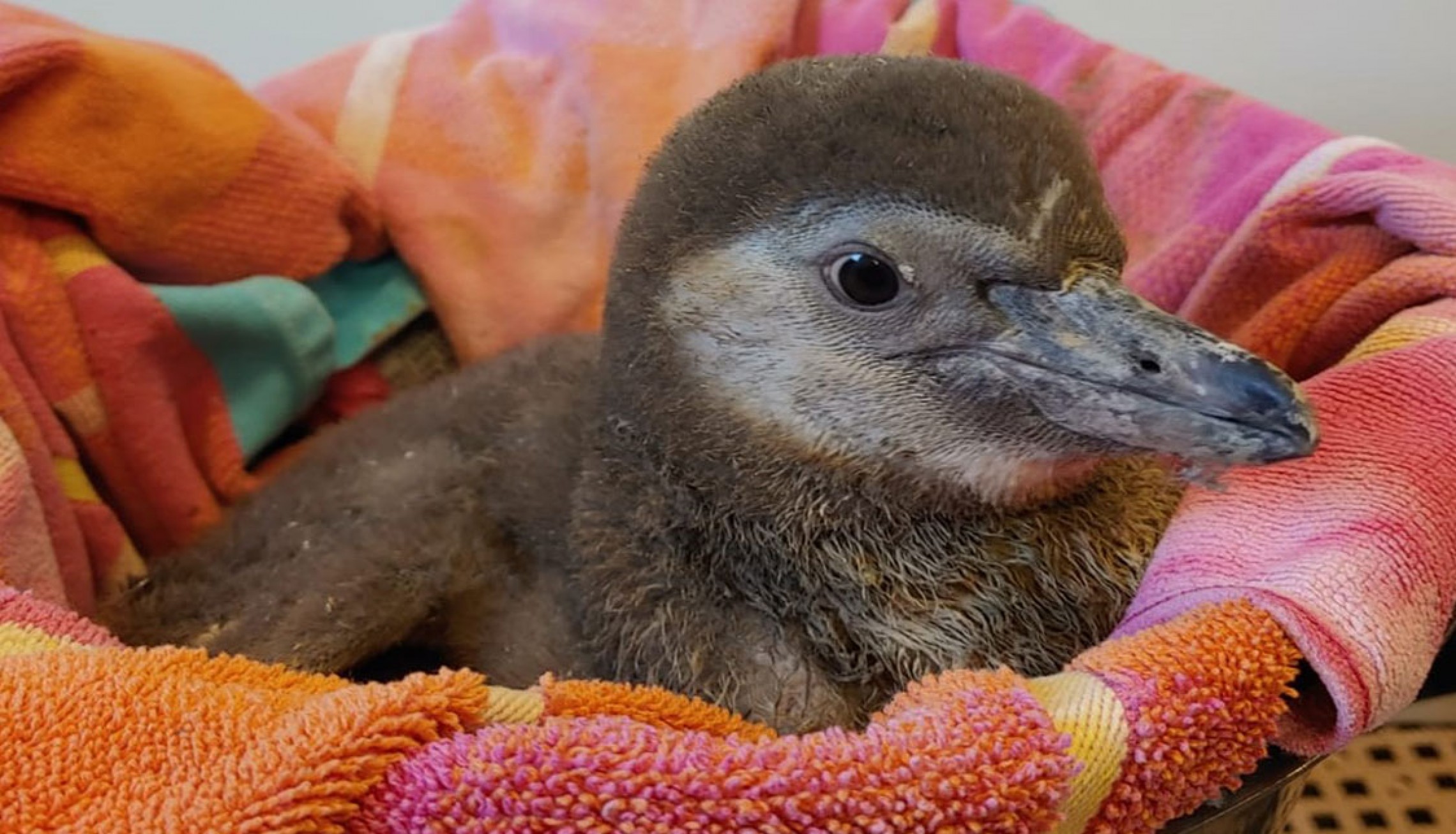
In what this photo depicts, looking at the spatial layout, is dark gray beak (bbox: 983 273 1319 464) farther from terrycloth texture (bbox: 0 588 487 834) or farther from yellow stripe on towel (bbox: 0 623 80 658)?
yellow stripe on towel (bbox: 0 623 80 658)

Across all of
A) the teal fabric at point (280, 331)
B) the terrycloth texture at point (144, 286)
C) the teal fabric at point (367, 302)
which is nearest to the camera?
the terrycloth texture at point (144, 286)

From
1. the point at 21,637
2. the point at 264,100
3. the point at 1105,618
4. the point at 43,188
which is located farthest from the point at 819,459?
the point at 264,100

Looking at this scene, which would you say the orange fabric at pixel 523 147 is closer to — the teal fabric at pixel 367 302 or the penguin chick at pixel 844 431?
the teal fabric at pixel 367 302

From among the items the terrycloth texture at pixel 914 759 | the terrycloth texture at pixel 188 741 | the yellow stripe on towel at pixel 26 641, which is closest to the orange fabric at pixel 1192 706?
the terrycloth texture at pixel 914 759

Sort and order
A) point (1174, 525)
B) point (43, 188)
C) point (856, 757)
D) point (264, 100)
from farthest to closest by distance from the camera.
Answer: point (264, 100) → point (43, 188) → point (1174, 525) → point (856, 757)

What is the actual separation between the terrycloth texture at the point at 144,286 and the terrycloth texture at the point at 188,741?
24 cm

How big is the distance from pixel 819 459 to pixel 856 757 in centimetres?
21

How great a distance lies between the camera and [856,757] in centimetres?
53

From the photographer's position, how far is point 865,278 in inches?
27.0

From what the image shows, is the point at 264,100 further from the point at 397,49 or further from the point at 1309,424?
the point at 1309,424

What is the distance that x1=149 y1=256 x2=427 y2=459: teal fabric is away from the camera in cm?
98

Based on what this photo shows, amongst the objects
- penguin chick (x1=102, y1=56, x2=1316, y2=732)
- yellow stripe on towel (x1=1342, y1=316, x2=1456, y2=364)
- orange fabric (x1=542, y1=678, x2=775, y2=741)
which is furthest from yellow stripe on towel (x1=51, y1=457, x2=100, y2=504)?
yellow stripe on towel (x1=1342, y1=316, x2=1456, y2=364)

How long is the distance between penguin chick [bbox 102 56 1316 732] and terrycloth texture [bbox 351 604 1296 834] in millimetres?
102

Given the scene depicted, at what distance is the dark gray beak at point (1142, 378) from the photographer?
60 centimetres
